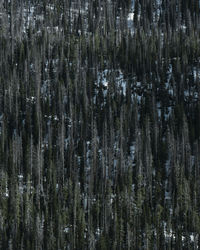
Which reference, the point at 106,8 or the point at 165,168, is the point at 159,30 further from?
the point at 165,168

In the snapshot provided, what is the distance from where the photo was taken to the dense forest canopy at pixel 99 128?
82250 mm

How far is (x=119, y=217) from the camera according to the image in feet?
276

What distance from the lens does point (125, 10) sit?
168625 mm

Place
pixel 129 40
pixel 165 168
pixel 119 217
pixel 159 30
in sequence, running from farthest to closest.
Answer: pixel 159 30 → pixel 129 40 → pixel 165 168 → pixel 119 217

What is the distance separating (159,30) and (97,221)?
250 ft

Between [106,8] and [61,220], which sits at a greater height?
[106,8]

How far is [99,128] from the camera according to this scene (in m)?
110

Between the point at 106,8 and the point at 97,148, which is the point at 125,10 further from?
the point at 97,148

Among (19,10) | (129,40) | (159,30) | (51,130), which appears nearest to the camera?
(51,130)

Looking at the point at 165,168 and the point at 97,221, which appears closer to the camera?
the point at 97,221

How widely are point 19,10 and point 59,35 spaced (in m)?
25.2

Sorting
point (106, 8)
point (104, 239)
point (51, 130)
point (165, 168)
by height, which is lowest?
point (104, 239)

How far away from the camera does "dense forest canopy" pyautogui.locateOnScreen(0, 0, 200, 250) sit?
3238 inches

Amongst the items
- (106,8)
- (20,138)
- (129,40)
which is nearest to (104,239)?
(20,138)
